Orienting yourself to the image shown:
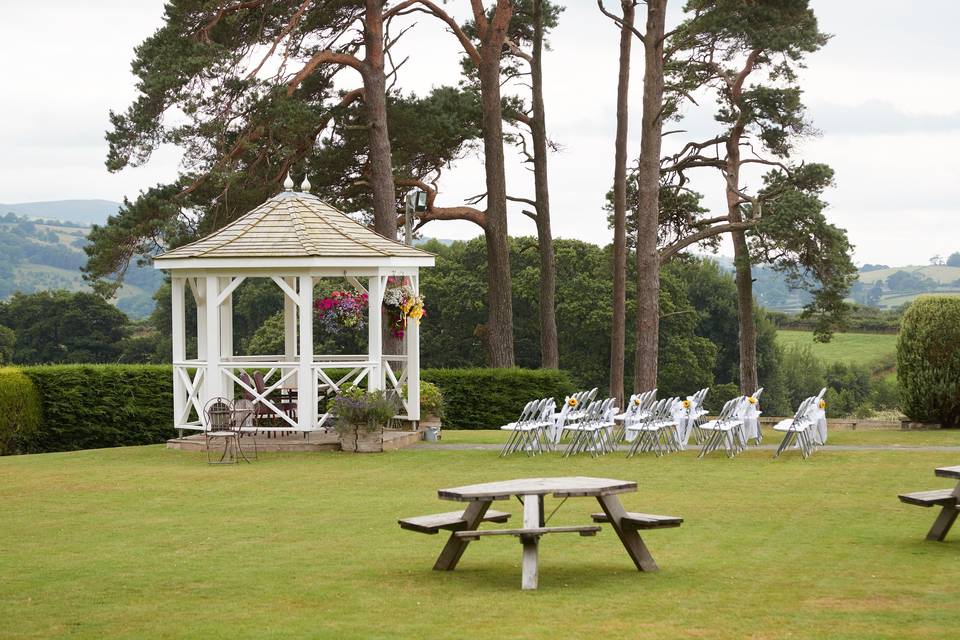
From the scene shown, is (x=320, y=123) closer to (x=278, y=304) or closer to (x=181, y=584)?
(x=181, y=584)

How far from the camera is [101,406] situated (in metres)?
22.2

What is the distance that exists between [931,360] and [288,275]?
36.6 ft

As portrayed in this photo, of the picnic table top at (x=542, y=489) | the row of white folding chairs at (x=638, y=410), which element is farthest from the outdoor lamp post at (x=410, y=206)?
the picnic table top at (x=542, y=489)

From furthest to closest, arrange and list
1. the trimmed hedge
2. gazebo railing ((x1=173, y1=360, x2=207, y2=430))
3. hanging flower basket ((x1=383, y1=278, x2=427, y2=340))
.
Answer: the trimmed hedge → hanging flower basket ((x1=383, y1=278, x2=427, y2=340)) → gazebo railing ((x1=173, y1=360, x2=207, y2=430))

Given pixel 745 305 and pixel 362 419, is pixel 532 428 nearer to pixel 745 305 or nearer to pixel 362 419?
pixel 362 419

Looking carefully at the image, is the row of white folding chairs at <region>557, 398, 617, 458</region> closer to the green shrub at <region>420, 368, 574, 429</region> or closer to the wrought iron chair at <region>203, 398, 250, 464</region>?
the wrought iron chair at <region>203, 398, 250, 464</region>

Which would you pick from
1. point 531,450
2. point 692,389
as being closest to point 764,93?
point 531,450

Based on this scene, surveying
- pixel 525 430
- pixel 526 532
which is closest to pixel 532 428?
pixel 525 430

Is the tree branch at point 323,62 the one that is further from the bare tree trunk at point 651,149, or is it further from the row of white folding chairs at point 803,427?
the row of white folding chairs at point 803,427

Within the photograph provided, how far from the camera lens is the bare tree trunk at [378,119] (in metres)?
25.8

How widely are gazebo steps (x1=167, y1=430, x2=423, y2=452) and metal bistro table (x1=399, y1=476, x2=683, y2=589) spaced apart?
10.1 metres

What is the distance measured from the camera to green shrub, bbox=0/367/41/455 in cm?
2112

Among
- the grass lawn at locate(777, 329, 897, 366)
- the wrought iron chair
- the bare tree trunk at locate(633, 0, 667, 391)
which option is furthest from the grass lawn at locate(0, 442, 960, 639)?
the grass lawn at locate(777, 329, 897, 366)

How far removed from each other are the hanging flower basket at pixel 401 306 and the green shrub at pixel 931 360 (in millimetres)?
8646
